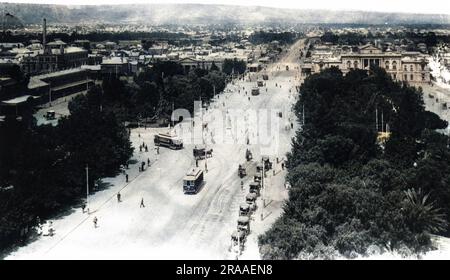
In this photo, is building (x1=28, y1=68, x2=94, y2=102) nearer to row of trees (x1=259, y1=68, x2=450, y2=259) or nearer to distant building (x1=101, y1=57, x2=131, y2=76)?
distant building (x1=101, y1=57, x2=131, y2=76)

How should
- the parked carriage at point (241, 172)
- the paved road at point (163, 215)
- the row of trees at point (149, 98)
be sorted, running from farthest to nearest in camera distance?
the row of trees at point (149, 98) → the parked carriage at point (241, 172) → the paved road at point (163, 215)

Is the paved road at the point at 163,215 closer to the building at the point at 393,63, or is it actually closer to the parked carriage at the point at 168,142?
the parked carriage at the point at 168,142

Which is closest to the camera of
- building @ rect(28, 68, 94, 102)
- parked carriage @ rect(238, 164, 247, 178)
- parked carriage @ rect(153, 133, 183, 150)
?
parked carriage @ rect(238, 164, 247, 178)

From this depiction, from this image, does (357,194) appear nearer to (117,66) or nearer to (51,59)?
(117,66)

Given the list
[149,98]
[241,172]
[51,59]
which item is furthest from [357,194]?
[51,59]

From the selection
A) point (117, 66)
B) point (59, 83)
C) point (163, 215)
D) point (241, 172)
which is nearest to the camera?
point (163, 215)

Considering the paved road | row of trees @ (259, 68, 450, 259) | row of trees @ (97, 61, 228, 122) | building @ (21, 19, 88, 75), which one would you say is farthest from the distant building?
row of trees @ (259, 68, 450, 259)

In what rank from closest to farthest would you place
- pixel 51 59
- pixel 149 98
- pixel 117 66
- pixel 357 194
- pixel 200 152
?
pixel 357 194, pixel 200 152, pixel 149 98, pixel 51 59, pixel 117 66

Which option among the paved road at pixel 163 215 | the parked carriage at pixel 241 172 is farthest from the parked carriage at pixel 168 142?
the parked carriage at pixel 241 172
